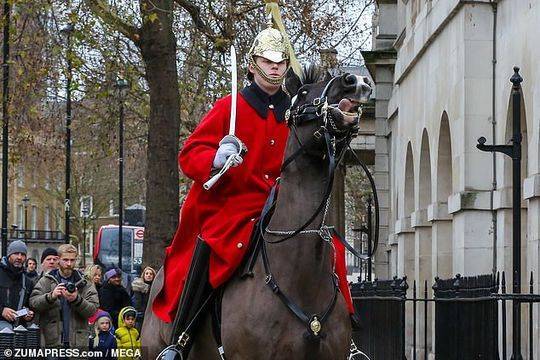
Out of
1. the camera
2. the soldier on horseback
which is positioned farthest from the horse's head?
the camera

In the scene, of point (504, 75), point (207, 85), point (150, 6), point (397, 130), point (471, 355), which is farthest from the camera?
point (397, 130)

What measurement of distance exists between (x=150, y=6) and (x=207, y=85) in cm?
621

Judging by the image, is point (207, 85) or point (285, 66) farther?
point (207, 85)

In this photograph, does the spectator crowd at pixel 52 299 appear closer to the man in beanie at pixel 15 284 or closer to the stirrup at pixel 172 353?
the man in beanie at pixel 15 284

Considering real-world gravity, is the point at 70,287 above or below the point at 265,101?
below

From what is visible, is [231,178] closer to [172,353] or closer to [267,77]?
[267,77]

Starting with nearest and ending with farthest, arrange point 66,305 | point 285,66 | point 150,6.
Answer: point 285,66 → point 66,305 → point 150,6

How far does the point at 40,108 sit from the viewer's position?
1367 inches

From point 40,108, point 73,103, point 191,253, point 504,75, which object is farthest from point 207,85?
point 191,253

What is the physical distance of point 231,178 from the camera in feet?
31.7

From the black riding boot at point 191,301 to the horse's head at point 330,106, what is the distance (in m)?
1.23

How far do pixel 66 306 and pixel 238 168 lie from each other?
773 cm

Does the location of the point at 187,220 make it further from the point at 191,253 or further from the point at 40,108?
the point at 40,108

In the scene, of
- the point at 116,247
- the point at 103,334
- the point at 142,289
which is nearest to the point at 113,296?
the point at 142,289
